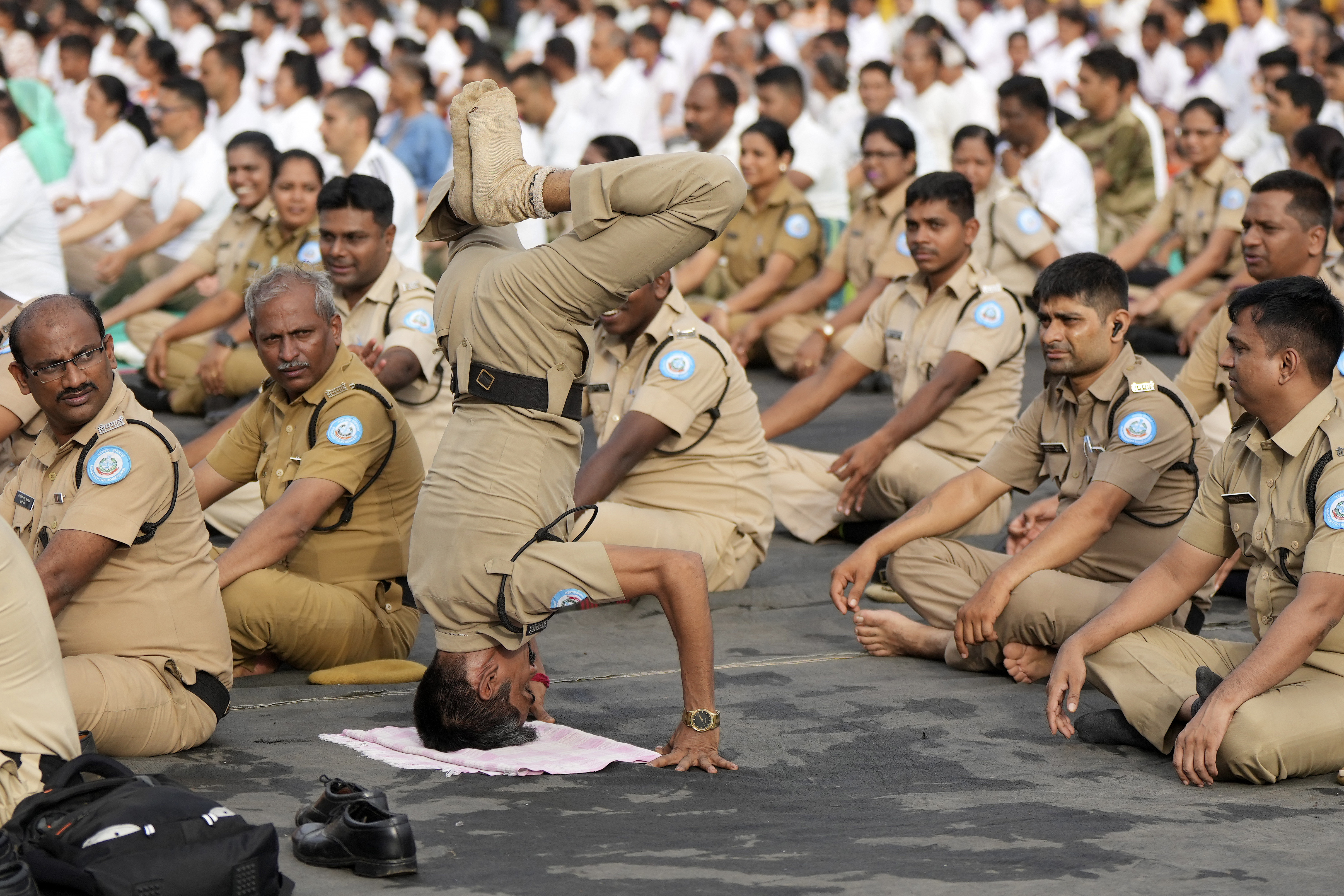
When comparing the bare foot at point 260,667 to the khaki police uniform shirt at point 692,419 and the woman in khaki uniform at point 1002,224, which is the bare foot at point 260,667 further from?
the woman in khaki uniform at point 1002,224

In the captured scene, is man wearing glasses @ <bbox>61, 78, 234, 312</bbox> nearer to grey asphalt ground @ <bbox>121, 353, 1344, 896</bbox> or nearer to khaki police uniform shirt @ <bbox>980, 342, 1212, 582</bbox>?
grey asphalt ground @ <bbox>121, 353, 1344, 896</bbox>

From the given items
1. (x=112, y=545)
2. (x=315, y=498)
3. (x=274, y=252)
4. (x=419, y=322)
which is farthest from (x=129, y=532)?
(x=274, y=252)

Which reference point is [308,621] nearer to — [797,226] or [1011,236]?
[1011,236]

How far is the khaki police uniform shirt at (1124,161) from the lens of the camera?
10.4 m

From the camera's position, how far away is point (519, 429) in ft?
12.2

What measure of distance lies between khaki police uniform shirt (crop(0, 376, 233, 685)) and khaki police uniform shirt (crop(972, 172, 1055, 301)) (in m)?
4.97

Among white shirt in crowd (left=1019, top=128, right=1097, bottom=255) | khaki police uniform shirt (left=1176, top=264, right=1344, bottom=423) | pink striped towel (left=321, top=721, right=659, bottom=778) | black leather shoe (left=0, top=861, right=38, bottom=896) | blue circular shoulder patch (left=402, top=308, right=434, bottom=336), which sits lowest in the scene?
pink striped towel (left=321, top=721, right=659, bottom=778)

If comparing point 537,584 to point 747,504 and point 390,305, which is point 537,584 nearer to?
point 747,504

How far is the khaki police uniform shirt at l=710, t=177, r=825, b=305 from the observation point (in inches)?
355

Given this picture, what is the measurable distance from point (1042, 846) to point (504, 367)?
58.7 inches

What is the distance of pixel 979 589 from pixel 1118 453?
50 cm

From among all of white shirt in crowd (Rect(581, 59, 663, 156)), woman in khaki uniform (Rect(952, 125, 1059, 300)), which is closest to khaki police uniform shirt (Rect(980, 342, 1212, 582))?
woman in khaki uniform (Rect(952, 125, 1059, 300))

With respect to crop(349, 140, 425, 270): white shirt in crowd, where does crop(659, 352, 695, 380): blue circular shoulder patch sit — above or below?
below

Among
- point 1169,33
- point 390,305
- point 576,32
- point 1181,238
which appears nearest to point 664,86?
point 576,32
